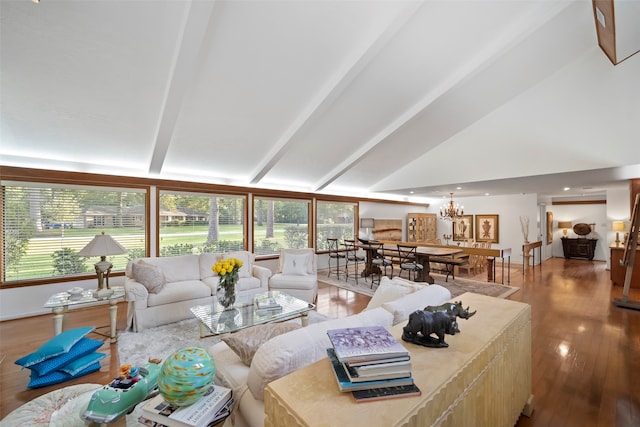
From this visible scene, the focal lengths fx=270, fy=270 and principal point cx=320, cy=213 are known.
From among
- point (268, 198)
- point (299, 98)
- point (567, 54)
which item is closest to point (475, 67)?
point (567, 54)

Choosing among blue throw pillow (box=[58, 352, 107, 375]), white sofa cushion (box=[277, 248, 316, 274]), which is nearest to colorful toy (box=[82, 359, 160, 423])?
blue throw pillow (box=[58, 352, 107, 375])

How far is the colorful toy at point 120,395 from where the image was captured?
1.25 m

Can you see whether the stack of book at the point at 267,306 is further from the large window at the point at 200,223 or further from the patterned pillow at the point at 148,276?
the large window at the point at 200,223

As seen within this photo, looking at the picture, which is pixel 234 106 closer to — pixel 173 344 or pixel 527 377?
pixel 173 344

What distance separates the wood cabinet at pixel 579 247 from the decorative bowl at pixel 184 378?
12.4 meters

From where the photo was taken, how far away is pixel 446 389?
1004 mm

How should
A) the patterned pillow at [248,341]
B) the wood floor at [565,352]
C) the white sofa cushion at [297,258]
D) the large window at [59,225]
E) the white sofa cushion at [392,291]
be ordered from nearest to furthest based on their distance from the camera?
1. the patterned pillow at [248,341]
2. the wood floor at [565,352]
3. the white sofa cushion at [392,291]
4. the large window at [59,225]
5. the white sofa cushion at [297,258]

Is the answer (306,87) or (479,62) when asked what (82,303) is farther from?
(479,62)

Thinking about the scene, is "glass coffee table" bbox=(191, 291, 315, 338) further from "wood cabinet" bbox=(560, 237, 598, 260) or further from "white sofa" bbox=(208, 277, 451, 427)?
"wood cabinet" bbox=(560, 237, 598, 260)

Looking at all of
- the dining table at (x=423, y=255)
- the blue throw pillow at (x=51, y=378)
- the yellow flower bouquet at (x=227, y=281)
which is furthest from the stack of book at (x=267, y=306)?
the dining table at (x=423, y=255)

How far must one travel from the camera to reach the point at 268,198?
6.69 m

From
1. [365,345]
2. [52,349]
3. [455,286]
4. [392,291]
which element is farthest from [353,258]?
[365,345]

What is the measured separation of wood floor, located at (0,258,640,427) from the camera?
2.08 metres

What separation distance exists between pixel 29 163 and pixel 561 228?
1469 cm
